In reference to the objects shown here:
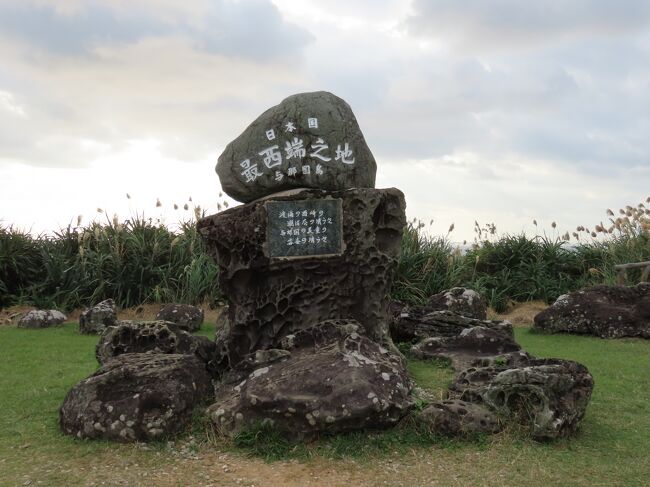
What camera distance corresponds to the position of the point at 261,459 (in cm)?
386

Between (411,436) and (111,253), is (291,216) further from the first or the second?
(111,253)

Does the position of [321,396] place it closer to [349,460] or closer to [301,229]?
[349,460]

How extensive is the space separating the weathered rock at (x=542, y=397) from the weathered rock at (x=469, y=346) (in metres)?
1.88

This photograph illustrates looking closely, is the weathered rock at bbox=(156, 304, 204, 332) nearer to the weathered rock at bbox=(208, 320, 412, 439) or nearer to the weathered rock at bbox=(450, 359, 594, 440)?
the weathered rock at bbox=(208, 320, 412, 439)

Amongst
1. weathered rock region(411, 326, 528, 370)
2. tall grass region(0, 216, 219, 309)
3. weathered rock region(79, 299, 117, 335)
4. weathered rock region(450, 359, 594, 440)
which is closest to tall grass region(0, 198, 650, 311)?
tall grass region(0, 216, 219, 309)

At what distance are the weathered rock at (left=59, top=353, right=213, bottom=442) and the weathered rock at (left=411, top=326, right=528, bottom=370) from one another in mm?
2875

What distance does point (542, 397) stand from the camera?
4.09 m

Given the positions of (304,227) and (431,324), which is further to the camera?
(431,324)

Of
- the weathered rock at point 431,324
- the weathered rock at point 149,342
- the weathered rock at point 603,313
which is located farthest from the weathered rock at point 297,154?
the weathered rock at point 603,313

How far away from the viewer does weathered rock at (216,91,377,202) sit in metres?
5.61

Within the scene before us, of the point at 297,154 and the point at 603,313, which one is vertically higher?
the point at 297,154

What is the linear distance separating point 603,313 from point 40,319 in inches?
310

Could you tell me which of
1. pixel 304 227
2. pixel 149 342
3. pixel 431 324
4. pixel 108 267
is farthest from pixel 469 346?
pixel 108 267

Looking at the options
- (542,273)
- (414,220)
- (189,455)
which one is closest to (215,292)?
(414,220)
